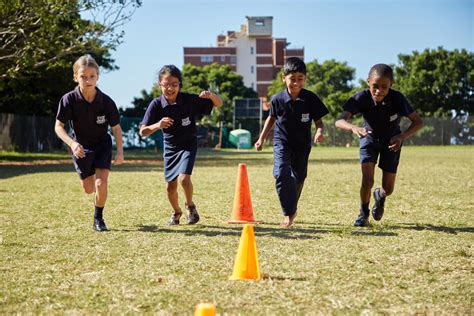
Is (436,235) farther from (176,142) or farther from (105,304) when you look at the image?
(105,304)

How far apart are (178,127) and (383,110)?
7.55ft

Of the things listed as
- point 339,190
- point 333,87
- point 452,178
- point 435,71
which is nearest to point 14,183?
point 339,190

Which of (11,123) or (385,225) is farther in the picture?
(11,123)

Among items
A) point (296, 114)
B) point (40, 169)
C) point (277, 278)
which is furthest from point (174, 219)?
point (40, 169)

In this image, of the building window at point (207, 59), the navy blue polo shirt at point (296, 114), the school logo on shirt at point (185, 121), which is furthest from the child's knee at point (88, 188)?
the building window at point (207, 59)

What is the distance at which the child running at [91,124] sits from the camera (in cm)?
769

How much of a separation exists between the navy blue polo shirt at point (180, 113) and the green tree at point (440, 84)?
61.0 m

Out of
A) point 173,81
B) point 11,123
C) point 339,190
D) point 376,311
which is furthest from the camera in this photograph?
point 11,123

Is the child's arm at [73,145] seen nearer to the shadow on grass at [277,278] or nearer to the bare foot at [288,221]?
the bare foot at [288,221]

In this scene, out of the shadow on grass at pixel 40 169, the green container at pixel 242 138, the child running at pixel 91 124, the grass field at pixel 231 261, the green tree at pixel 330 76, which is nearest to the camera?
the grass field at pixel 231 261

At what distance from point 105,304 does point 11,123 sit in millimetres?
31818

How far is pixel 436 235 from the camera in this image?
7.10m

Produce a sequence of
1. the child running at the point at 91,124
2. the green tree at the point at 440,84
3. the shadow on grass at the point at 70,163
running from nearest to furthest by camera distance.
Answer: the child running at the point at 91,124
the shadow on grass at the point at 70,163
the green tree at the point at 440,84

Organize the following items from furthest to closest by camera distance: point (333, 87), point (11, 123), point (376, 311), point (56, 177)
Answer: point (333, 87), point (11, 123), point (56, 177), point (376, 311)
